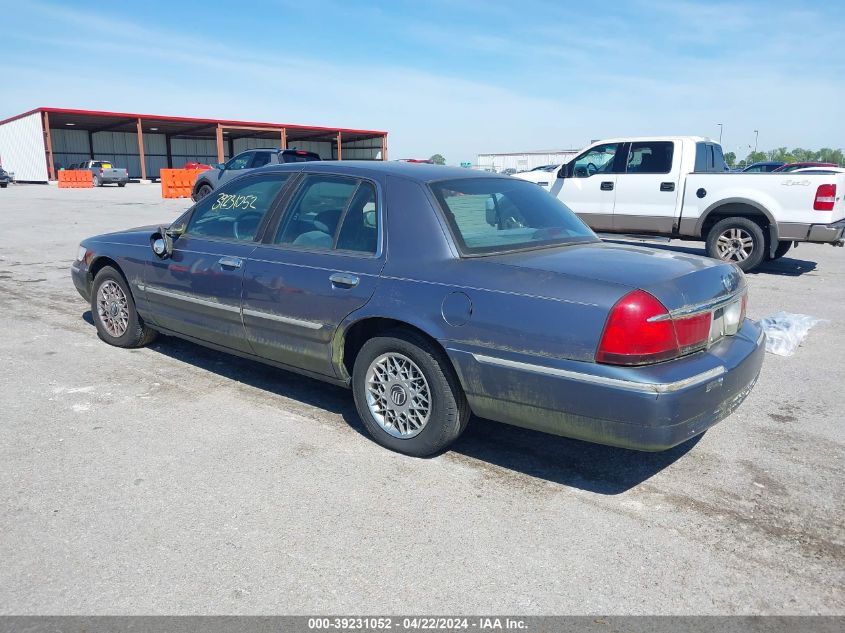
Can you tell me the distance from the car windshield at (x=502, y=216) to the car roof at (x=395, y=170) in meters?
0.09

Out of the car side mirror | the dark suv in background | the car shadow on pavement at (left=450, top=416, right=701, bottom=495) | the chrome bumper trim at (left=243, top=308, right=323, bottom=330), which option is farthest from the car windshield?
the dark suv in background

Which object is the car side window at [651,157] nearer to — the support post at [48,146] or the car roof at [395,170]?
the car roof at [395,170]

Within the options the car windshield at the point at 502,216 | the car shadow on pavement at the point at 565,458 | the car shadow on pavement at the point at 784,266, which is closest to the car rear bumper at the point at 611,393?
the car shadow on pavement at the point at 565,458

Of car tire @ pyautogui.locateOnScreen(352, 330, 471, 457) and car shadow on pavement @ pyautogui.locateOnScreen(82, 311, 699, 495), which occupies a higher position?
car tire @ pyautogui.locateOnScreen(352, 330, 471, 457)

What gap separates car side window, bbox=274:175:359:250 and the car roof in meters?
Result: 0.07

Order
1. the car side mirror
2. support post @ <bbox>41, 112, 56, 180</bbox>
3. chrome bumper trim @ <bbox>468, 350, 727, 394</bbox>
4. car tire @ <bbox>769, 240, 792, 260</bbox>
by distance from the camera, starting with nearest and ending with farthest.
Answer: chrome bumper trim @ <bbox>468, 350, 727, 394</bbox>, the car side mirror, car tire @ <bbox>769, 240, 792, 260</bbox>, support post @ <bbox>41, 112, 56, 180</bbox>

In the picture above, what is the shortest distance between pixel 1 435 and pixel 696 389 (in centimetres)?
382

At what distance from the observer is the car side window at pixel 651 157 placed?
10.8 m

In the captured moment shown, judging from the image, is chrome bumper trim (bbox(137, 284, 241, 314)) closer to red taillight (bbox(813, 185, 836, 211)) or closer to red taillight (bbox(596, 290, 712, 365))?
red taillight (bbox(596, 290, 712, 365))

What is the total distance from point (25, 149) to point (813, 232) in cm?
5034

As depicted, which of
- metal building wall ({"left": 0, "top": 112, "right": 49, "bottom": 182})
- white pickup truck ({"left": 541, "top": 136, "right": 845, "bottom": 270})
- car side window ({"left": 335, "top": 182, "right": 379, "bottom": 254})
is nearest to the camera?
car side window ({"left": 335, "top": 182, "right": 379, "bottom": 254})

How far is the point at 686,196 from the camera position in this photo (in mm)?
10531

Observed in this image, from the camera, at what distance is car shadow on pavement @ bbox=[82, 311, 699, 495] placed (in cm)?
360

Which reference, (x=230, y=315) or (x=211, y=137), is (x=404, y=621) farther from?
(x=211, y=137)
